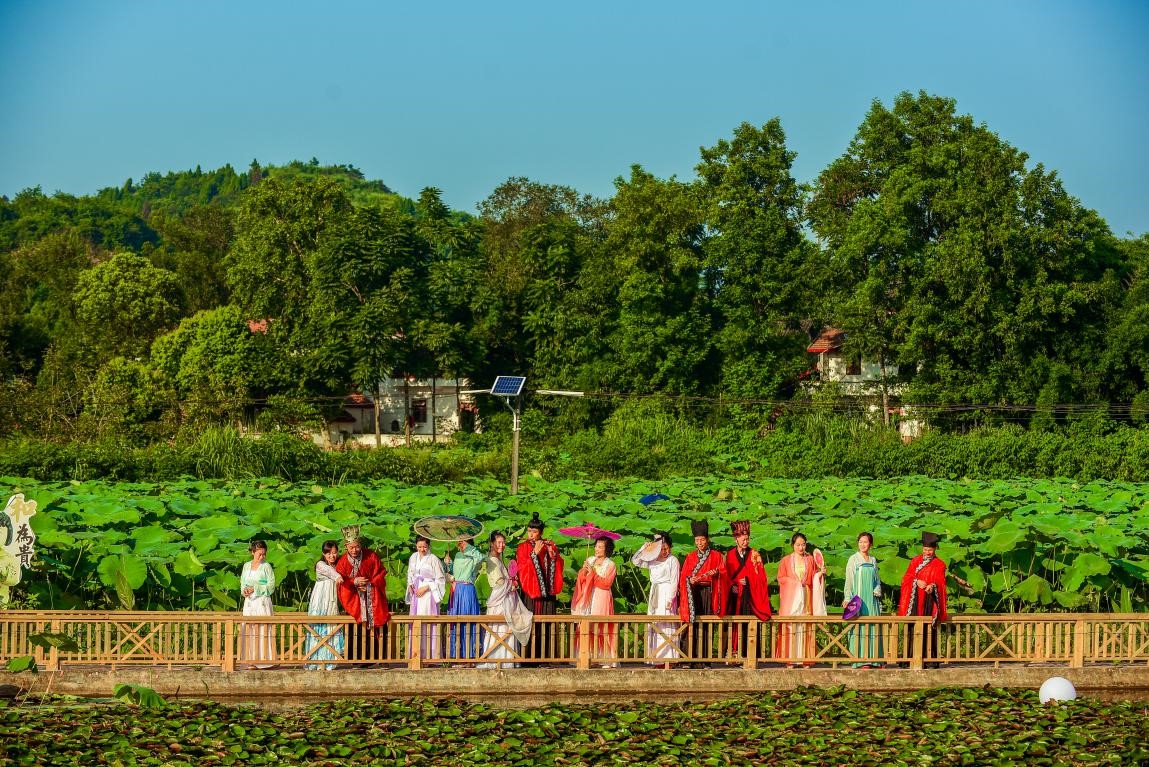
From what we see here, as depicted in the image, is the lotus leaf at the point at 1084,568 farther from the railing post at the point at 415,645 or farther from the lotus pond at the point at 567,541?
the railing post at the point at 415,645

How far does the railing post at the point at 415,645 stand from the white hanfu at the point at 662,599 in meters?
2.06

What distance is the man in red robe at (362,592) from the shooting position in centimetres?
1248

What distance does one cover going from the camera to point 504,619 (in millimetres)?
12703

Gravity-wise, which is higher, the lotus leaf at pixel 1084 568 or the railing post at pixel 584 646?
the lotus leaf at pixel 1084 568

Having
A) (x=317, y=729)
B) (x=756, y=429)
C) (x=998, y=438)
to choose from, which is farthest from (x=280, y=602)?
(x=756, y=429)

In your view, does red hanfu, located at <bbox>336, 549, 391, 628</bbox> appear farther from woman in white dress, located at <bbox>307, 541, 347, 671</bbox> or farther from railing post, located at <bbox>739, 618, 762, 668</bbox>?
railing post, located at <bbox>739, 618, 762, 668</bbox>

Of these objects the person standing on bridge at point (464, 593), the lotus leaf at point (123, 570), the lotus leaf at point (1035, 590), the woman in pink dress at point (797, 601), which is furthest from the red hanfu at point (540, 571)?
the lotus leaf at point (1035, 590)

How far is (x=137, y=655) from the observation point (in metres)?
12.5

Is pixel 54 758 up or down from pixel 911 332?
down

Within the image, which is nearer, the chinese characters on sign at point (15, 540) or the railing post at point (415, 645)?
the chinese characters on sign at point (15, 540)

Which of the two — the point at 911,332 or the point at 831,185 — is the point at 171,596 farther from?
the point at 831,185

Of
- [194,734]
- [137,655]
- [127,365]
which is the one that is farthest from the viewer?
[127,365]

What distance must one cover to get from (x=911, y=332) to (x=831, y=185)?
25.7 feet

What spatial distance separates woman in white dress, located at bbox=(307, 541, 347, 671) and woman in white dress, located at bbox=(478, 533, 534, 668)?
4.35 ft
